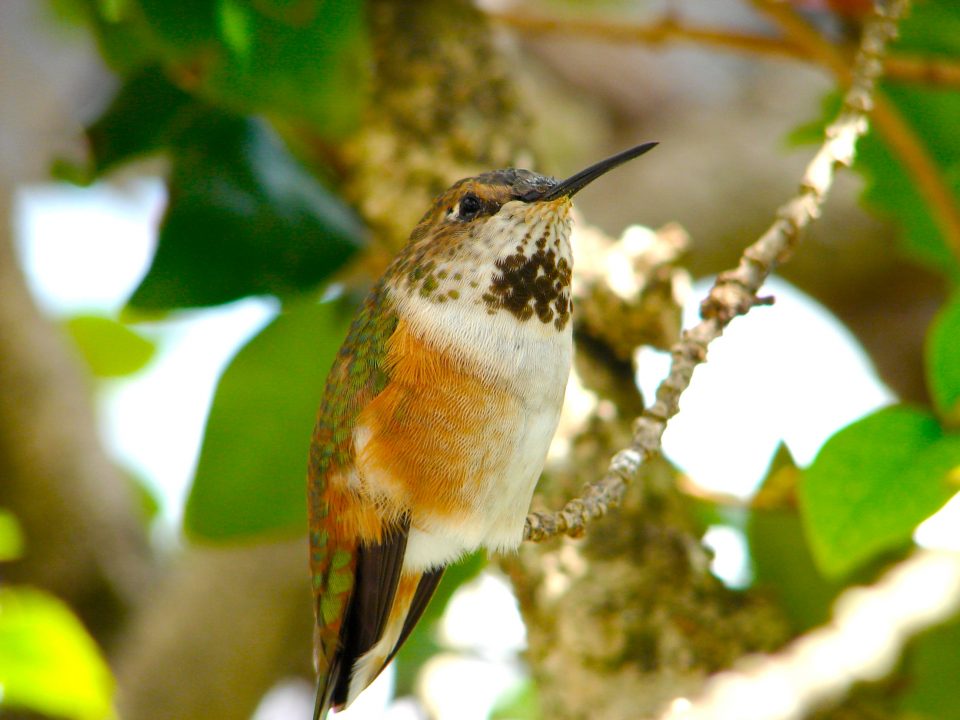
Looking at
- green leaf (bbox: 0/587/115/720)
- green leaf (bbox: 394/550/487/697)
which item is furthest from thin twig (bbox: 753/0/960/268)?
green leaf (bbox: 0/587/115/720)

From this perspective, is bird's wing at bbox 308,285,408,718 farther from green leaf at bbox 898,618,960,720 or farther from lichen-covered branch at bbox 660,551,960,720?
green leaf at bbox 898,618,960,720

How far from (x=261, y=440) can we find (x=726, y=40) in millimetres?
1595

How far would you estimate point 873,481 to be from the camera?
5.95 ft

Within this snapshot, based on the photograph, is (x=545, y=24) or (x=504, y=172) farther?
(x=545, y=24)

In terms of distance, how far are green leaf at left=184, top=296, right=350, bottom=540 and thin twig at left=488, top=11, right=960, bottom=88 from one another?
3.70 feet

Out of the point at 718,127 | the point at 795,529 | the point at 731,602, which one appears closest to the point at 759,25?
the point at 718,127

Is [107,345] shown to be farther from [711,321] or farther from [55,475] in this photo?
[711,321]

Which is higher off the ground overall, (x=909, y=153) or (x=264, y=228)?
(x=909, y=153)

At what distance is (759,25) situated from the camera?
5211 mm

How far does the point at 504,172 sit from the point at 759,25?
3494mm

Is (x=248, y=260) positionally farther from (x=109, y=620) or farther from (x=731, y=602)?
(x=109, y=620)

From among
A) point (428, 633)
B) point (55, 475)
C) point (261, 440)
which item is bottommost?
point (55, 475)

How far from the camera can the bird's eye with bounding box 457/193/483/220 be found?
7.22 ft

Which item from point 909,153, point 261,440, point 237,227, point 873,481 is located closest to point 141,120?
point 237,227
